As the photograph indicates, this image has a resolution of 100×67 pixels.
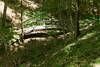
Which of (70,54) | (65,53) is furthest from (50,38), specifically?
(70,54)

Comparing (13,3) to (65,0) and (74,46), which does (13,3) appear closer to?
(65,0)

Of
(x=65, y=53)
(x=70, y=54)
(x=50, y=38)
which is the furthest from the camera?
(x=50, y=38)

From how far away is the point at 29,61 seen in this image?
1191 cm

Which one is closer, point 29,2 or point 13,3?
point 13,3

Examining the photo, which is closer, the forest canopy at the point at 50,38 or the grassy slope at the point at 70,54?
the grassy slope at the point at 70,54

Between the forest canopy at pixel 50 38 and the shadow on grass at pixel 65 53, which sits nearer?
the shadow on grass at pixel 65 53

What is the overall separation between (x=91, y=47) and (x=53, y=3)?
447cm

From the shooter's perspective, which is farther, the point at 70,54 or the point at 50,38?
the point at 50,38

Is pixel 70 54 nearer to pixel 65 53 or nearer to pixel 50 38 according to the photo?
pixel 65 53

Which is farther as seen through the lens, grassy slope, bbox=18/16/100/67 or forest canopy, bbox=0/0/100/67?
forest canopy, bbox=0/0/100/67

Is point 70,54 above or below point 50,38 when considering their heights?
below

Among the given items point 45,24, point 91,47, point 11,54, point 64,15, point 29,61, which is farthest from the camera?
point 45,24

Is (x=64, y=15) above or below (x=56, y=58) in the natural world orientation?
above

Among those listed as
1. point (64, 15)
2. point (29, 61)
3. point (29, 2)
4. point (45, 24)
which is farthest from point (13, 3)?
point (29, 61)
